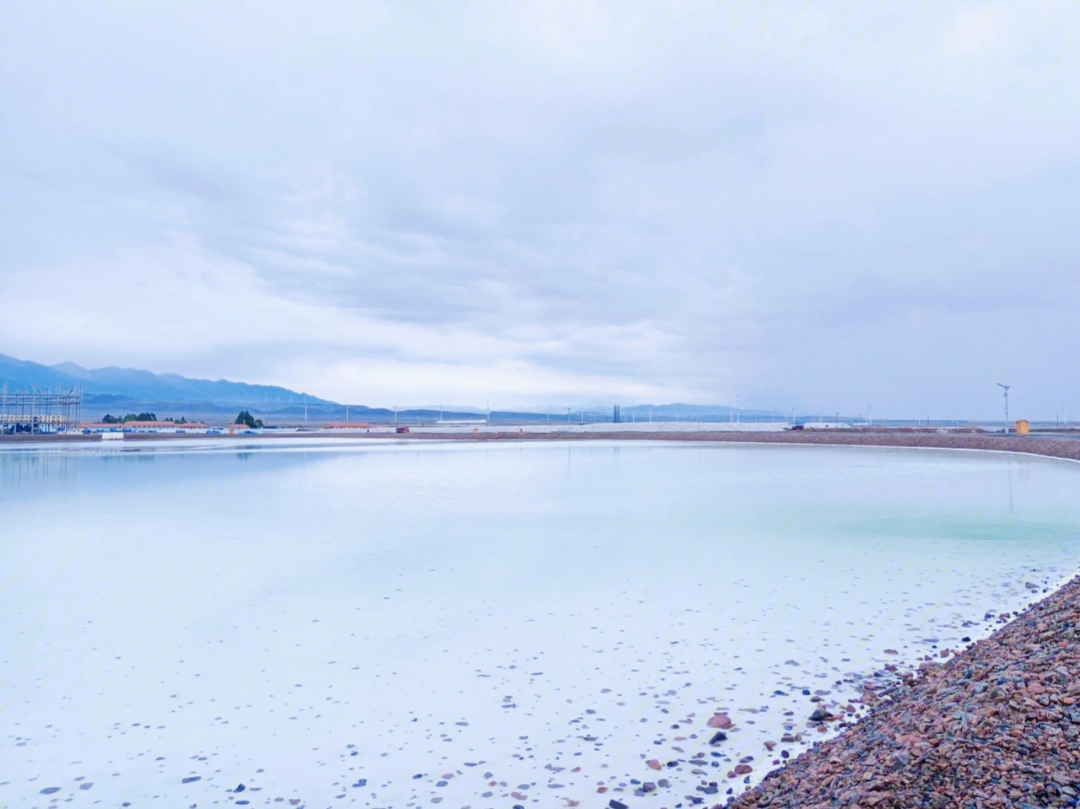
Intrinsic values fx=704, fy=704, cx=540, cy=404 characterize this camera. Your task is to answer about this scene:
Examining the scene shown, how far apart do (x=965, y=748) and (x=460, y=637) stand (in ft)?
14.0

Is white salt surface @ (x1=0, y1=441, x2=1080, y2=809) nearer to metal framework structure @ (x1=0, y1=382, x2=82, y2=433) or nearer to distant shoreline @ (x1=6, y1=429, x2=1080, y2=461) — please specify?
distant shoreline @ (x1=6, y1=429, x2=1080, y2=461)

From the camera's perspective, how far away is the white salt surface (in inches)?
165

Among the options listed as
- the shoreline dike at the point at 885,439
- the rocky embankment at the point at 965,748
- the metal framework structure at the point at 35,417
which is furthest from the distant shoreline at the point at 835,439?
the rocky embankment at the point at 965,748

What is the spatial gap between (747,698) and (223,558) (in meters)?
7.81

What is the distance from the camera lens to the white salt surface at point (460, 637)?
13.7 feet

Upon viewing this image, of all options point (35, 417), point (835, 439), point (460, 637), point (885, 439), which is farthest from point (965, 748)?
point (35, 417)

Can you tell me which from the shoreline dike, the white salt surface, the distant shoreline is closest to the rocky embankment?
the white salt surface

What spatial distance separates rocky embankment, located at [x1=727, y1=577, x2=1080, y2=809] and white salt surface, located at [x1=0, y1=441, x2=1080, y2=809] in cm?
45

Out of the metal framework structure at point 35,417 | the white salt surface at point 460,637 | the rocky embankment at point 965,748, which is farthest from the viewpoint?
the metal framework structure at point 35,417

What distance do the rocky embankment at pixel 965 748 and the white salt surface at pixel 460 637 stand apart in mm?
450

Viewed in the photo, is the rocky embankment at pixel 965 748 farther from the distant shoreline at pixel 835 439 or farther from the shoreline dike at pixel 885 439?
the distant shoreline at pixel 835 439

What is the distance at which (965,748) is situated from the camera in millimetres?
3283

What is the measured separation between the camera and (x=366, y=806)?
3766mm

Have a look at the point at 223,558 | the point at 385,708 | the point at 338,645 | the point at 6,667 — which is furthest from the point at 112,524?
the point at 385,708
